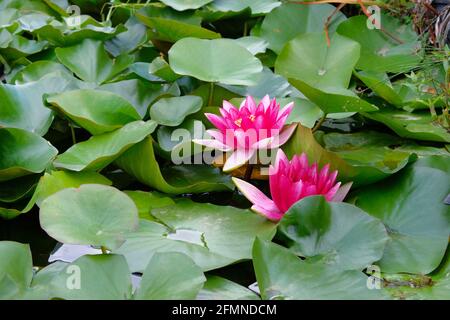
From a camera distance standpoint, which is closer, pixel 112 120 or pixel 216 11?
pixel 112 120

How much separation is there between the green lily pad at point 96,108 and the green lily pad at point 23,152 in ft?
0.28

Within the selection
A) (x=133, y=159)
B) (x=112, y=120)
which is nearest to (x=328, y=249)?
(x=133, y=159)

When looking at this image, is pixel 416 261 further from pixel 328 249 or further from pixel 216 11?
pixel 216 11

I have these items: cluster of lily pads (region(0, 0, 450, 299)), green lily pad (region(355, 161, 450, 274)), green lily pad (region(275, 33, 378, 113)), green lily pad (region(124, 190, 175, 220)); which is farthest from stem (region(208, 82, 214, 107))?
green lily pad (region(355, 161, 450, 274))

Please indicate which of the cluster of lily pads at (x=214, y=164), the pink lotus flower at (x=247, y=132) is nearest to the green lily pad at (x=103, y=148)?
the cluster of lily pads at (x=214, y=164)

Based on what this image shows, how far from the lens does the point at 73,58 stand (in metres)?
1.62

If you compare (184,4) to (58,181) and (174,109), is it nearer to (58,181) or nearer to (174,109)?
(174,109)

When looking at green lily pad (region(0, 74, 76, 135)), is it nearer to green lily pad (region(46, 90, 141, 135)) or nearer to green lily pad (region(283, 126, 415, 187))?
green lily pad (region(46, 90, 141, 135))

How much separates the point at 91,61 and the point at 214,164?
523mm

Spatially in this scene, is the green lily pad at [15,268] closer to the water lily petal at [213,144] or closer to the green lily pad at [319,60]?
the water lily petal at [213,144]

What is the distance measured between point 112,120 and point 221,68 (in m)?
0.29

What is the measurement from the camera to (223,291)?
96cm

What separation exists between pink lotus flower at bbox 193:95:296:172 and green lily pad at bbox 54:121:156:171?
11 centimetres

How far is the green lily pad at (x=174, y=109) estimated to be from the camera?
1.35 m
